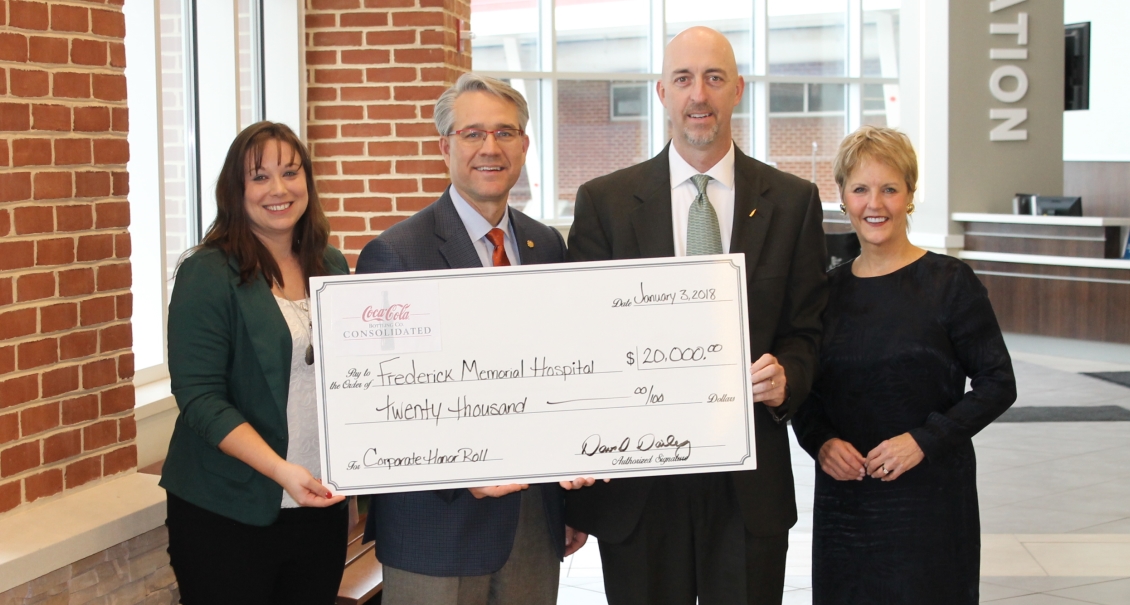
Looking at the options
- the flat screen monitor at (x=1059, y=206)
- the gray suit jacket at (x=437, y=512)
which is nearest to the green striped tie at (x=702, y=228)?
the gray suit jacket at (x=437, y=512)

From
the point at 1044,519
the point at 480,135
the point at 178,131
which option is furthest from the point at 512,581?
the point at 1044,519

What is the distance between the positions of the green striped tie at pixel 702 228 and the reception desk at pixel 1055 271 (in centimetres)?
863

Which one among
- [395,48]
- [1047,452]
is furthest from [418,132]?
[1047,452]

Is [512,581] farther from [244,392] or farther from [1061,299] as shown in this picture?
[1061,299]

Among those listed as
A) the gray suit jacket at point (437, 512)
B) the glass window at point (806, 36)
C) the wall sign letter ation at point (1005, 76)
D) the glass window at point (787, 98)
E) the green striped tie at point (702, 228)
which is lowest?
the gray suit jacket at point (437, 512)

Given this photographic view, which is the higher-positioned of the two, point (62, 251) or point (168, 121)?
point (168, 121)

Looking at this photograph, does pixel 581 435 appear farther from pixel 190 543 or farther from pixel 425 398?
pixel 190 543

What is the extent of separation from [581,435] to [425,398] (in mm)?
328

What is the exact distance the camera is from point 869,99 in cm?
1507

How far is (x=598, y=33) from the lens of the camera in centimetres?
1353

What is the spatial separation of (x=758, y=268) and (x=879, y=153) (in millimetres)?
520

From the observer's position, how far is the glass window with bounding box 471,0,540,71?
13.1 m

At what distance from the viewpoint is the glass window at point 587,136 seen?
44.3ft
